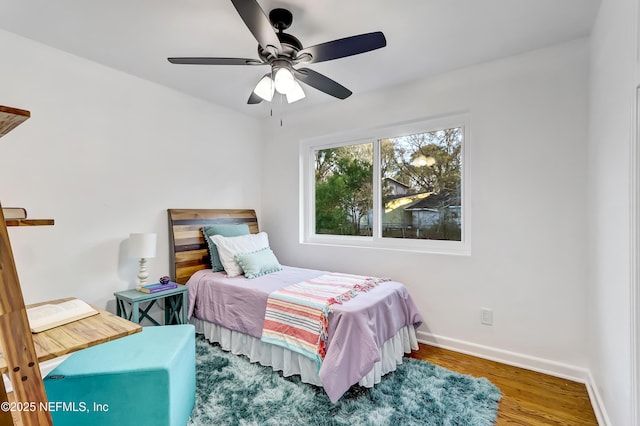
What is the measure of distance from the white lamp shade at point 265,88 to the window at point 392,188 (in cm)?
138

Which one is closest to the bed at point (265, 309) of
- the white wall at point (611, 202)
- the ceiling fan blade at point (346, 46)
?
the white wall at point (611, 202)

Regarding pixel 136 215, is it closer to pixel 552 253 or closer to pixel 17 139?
pixel 17 139

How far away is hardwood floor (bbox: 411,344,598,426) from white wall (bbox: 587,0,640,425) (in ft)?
0.56

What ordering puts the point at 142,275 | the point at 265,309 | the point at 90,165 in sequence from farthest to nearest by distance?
1. the point at 142,275
2. the point at 90,165
3. the point at 265,309

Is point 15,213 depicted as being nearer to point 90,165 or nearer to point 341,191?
point 90,165

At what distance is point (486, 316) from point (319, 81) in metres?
2.28

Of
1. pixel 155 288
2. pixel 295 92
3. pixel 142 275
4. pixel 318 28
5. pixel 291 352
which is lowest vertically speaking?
pixel 291 352

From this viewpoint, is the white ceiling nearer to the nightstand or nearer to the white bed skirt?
the nightstand

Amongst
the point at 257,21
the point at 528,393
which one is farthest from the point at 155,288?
the point at 528,393

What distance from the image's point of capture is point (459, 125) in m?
2.79

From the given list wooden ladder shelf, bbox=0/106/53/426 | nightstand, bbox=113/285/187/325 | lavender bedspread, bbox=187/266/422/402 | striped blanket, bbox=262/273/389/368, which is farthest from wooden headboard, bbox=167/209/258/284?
wooden ladder shelf, bbox=0/106/53/426

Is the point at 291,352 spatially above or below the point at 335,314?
below

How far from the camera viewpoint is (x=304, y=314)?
2.14m

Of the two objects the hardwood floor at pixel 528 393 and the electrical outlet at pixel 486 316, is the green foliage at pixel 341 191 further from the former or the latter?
the hardwood floor at pixel 528 393
